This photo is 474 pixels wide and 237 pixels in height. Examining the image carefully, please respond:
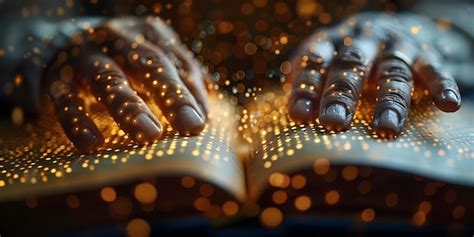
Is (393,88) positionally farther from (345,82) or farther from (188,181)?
(188,181)

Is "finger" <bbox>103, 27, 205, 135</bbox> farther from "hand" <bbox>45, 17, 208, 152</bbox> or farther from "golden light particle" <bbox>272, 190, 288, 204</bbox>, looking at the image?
"golden light particle" <bbox>272, 190, 288, 204</bbox>

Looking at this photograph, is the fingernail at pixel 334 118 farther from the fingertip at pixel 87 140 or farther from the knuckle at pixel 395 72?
the fingertip at pixel 87 140

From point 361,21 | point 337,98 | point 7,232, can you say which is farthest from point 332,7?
point 7,232

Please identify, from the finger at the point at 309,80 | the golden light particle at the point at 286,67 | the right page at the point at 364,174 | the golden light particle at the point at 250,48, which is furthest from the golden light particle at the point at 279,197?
the golden light particle at the point at 250,48

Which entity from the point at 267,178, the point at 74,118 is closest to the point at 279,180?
the point at 267,178

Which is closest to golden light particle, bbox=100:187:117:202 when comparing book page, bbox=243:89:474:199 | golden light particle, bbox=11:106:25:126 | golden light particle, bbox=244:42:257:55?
book page, bbox=243:89:474:199

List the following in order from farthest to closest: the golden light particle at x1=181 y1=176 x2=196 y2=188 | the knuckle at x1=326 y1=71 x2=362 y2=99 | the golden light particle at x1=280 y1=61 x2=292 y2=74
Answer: the golden light particle at x1=280 y1=61 x2=292 y2=74
the knuckle at x1=326 y1=71 x2=362 y2=99
the golden light particle at x1=181 y1=176 x2=196 y2=188

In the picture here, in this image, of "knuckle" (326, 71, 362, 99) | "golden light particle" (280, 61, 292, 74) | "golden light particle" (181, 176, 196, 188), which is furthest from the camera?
"golden light particle" (280, 61, 292, 74)

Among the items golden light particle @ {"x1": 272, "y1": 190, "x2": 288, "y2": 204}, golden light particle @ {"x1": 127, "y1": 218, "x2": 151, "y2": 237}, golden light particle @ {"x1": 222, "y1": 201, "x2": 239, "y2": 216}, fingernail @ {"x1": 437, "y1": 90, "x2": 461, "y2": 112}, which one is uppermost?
fingernail @ {"x1": 437, "y1": 90, "x2": 461, "y2": 112}
